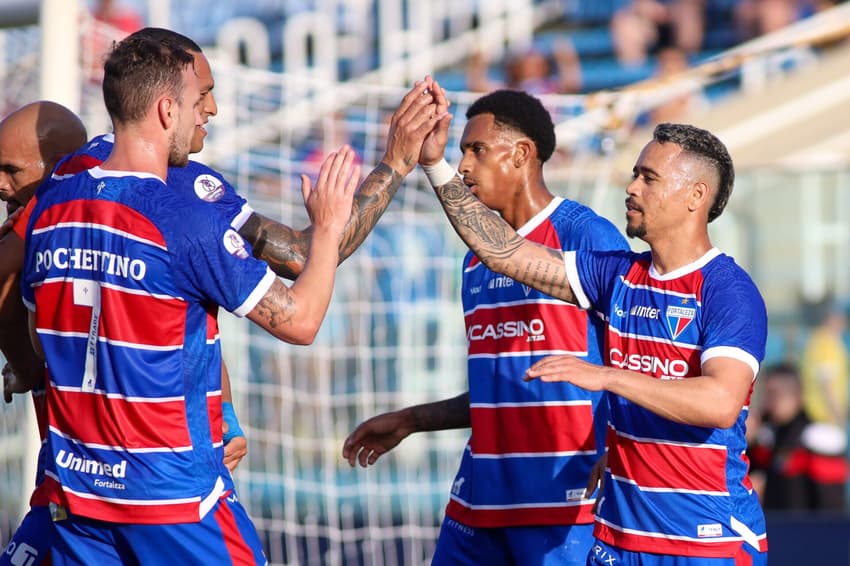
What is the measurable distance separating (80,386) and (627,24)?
442 inches

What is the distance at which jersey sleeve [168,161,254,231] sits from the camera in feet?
13.7

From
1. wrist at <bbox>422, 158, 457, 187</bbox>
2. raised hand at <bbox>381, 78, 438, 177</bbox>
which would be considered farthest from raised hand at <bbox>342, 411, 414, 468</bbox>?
raised hand at <bbox>381, 78, 438, 177</bbox>

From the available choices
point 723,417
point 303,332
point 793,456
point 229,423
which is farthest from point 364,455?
point 793,456

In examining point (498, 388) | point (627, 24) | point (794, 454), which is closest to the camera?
point (498, 388)

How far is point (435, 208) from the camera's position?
9164mm

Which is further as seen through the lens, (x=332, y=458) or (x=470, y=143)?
(x=332, y=458)

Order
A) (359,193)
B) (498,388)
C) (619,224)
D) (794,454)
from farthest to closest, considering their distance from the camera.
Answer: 1. (619,224)
2. (794,454)
3. (498,388)
4. (359,193)

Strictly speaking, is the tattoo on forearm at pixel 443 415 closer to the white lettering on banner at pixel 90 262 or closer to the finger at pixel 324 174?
the finger at pixel 324 174

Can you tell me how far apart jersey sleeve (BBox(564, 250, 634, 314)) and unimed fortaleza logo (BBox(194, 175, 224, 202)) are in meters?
1.27

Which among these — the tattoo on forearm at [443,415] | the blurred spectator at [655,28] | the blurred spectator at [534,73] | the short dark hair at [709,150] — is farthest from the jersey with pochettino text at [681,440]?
the blurred spectator at [655,28]

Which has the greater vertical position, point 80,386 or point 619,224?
point 619,224

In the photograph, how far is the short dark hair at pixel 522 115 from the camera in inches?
207

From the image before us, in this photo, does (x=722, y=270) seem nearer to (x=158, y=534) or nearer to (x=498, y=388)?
(x=498, y=388)

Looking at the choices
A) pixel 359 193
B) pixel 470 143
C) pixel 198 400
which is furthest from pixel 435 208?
pixel 198 400
